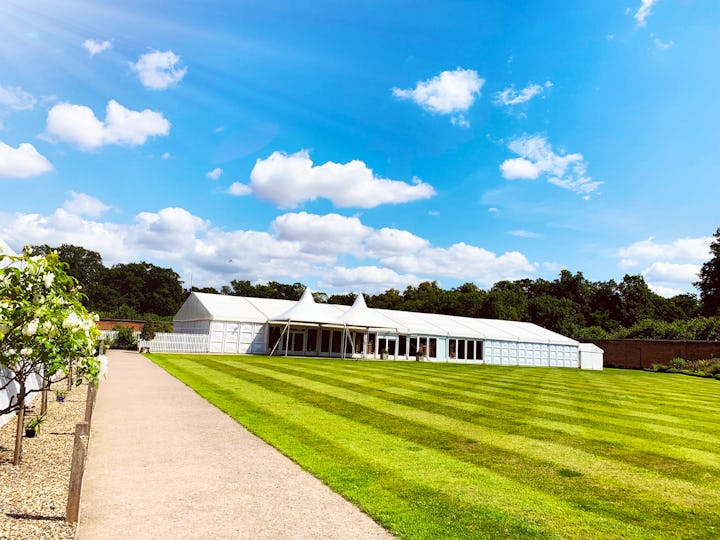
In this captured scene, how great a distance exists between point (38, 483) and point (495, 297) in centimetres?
7097

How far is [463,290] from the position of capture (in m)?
90.1

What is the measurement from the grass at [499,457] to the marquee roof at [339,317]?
64.2 ft

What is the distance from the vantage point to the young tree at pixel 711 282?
67875 millimetres

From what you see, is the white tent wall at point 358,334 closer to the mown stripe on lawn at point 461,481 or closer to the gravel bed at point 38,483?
the mown stripe on lawn at point 461,481

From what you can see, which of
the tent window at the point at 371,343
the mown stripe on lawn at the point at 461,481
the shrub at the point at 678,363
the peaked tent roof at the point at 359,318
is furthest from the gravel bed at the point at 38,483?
the shrub at the point at 678,363

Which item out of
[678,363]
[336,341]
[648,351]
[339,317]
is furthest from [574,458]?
[648,351]

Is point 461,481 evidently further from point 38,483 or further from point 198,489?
point 38,483

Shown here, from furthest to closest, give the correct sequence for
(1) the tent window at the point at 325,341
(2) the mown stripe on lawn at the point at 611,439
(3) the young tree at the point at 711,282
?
1. (3) the young tree at the point at 711,282
2. (1) the tent window at the point at 325,341
3. (2) the mown stripe on lawn at the point at 611,439

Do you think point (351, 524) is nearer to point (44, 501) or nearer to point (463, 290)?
point (44, 501)

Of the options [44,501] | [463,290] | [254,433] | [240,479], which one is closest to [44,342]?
[44,501]

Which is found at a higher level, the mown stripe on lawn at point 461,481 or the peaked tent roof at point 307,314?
the peaked tent roof at point 307,314

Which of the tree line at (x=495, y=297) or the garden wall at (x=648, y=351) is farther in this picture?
the tree line at (x=495, y=297)

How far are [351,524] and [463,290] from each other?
87.2 metres

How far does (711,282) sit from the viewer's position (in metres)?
69.3
